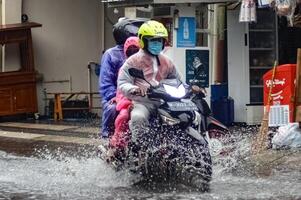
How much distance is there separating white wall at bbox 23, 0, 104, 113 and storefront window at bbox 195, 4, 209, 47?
226 inches

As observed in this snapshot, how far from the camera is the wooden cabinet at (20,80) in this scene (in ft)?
54.9

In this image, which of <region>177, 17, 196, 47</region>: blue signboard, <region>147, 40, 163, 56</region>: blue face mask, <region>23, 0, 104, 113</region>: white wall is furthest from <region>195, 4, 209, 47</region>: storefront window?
<region>147, 40, 163, 56</region>: blue face mask

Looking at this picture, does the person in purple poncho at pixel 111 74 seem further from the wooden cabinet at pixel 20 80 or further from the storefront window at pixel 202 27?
the wooden cabinet at pixel 20 80

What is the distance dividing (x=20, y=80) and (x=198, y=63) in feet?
20.1

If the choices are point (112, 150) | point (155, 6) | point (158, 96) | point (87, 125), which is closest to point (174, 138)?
point (158, 96)

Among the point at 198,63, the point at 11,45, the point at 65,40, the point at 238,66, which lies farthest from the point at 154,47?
the point at 65,40

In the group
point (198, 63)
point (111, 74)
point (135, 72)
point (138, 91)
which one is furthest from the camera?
point (198, 63)

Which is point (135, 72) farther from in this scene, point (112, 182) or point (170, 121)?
point (112, 182)

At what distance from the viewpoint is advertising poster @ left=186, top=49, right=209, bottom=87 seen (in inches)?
517

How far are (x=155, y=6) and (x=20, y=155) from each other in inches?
178

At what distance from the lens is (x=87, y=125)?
15250mm

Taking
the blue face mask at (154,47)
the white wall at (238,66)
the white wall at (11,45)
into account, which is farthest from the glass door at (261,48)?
the white wall at (11,45)

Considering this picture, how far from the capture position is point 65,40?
18.3m

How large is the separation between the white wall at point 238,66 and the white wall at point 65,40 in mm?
6218
